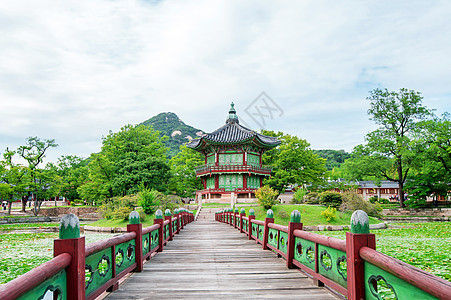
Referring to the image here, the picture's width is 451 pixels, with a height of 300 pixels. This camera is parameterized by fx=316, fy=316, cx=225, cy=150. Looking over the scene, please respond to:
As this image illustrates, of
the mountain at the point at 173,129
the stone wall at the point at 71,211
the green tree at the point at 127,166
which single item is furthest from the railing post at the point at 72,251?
the mountain at the point at 173,129

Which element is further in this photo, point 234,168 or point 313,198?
point 234,168

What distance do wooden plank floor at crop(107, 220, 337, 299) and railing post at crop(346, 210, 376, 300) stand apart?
78 cm

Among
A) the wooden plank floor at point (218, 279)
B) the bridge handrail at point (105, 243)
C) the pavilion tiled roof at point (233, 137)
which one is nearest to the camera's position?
the bridge handrail at point (105, 243)

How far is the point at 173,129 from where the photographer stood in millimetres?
96750

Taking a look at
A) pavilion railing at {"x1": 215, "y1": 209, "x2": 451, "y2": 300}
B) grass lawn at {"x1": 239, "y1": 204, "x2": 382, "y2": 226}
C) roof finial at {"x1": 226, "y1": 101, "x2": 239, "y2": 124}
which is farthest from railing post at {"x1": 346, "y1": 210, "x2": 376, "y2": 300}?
roof finial at {"x1": 226, "y1": 101, "x2": 239, "y2": 124}

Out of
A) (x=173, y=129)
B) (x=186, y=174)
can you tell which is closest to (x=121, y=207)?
(x=186, y=174)

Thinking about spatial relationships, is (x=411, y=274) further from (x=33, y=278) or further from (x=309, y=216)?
(x=309, y=216)

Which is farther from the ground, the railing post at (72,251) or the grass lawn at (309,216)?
the railing post at (72,251)

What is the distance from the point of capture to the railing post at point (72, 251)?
2633mm

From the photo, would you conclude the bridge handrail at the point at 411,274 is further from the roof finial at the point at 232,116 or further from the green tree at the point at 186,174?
the roof finial at the point at 232,116

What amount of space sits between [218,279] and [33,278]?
284 centimetres

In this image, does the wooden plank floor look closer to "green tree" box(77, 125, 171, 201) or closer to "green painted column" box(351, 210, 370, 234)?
"green painted column" box(351, 210, 370, 234)

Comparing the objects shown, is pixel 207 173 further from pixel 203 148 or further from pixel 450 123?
pixel 450 123

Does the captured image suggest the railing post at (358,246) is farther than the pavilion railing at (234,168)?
No
